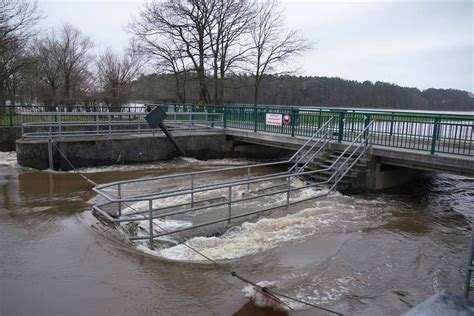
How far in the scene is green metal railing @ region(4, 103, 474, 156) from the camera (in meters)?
10.5

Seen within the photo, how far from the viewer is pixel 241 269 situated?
573 cm

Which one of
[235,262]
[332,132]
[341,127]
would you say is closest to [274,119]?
[332,132]

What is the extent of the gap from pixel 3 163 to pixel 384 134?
552 inches

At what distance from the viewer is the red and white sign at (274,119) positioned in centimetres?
1581

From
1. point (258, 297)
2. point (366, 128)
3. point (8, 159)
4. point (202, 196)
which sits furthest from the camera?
point (8, 159)

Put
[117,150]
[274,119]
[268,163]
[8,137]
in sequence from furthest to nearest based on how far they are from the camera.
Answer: [8,137]
[274,119]
[117,150]
[268,163]

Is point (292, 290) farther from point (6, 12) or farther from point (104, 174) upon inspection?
point (6, 12)

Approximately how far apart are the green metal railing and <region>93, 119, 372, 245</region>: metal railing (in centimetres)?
58

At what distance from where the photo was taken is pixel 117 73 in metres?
34.3

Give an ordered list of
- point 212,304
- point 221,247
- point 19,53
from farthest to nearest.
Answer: point 19,53 → point 221,247 → point 212,304

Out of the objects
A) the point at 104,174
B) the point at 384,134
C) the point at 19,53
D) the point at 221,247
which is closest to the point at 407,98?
the point at 384,134

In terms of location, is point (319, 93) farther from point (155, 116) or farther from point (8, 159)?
point (8, 159)

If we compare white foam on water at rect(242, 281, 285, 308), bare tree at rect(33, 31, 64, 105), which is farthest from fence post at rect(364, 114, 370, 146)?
bare tree at rect(33, 31, 64, 105)

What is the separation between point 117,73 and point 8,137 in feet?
60.6
